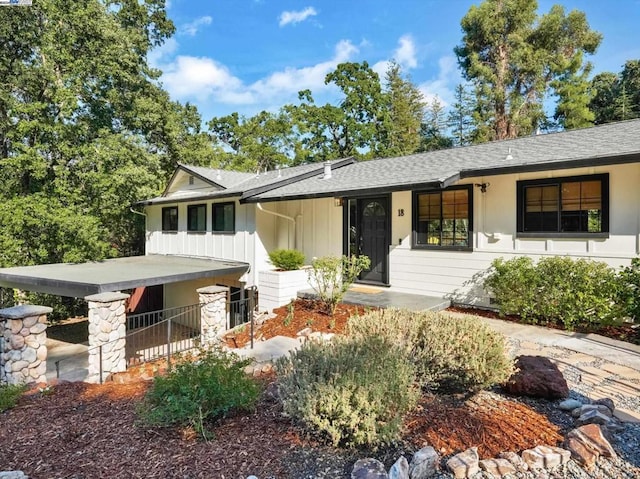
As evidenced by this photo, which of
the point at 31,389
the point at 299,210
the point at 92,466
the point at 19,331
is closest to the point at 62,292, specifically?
the point at 19,331

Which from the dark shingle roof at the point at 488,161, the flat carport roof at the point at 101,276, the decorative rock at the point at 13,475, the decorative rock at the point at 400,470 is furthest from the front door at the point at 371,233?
the decorative rock at the point at 13,475

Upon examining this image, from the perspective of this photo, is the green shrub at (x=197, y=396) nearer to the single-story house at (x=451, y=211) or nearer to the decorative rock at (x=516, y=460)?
the decorative rock at (x=516, y=460)

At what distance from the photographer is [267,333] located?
702 cm

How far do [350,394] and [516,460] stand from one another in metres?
1.12

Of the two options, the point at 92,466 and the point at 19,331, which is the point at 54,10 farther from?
the point at 92,466

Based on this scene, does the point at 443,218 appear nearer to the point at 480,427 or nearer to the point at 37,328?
the point at 480,427

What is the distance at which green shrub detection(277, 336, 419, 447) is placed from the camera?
8.45 ft

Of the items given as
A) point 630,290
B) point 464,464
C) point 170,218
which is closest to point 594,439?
point 464,464

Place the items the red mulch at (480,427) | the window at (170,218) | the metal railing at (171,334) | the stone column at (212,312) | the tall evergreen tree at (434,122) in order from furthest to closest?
the tall evergreen tree at (434,122), the window at (170,218), the metal railing at (171,334), the stone column at (212,312), the red mulch at (480,427)

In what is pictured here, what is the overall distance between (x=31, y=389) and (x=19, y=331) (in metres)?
1.59

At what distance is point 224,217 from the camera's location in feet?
39.5

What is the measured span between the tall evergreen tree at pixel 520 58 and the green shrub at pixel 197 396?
22468 millimetres

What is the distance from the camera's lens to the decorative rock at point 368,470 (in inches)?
90.0

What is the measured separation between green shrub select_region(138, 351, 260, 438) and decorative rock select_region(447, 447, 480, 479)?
5.12 feet
